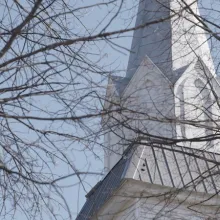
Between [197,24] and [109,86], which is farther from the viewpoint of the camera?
[197,24]

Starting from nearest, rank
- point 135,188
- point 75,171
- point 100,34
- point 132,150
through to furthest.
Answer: point 100,34
point 75,171
point 132,150
point 135,188

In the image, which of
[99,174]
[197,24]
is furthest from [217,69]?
[99,174]

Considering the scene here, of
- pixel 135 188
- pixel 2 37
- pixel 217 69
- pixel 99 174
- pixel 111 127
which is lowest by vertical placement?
pixel 99 174

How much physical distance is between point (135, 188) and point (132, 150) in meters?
6.33

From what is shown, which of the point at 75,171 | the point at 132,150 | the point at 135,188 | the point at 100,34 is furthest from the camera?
the point at 135,188

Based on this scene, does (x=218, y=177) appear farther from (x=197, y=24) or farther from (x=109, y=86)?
(x=109, y=86)

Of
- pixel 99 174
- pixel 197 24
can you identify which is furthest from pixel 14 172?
pixel 197 24

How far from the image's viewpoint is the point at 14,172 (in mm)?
5375

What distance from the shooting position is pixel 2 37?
559 centimetres

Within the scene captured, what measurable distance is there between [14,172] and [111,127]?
1.07 m

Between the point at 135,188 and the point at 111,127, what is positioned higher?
the point at 135,188

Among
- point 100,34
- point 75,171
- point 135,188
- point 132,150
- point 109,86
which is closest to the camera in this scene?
point 100,34

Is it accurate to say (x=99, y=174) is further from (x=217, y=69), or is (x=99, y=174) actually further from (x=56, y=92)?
(x=217, y=69)

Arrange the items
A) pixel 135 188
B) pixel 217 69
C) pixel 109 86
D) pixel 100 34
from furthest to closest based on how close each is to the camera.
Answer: pixel 135 188
pixel 217 69
pixel 109 86
pixel 100 34
